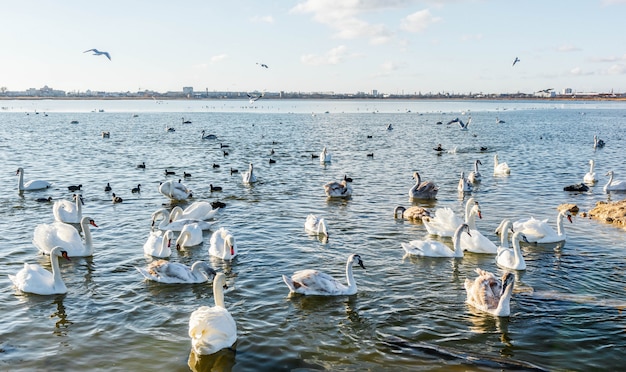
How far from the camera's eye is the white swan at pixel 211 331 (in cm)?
918

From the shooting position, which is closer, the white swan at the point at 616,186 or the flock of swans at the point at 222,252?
the flock of swans at the point at 222,252

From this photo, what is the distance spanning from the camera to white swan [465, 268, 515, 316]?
10703 millimetres

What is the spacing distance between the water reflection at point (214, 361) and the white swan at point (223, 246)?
4.77 metres

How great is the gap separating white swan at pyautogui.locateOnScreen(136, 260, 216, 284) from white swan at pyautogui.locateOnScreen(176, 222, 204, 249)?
2.61 meters

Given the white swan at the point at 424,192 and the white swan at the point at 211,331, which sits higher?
the white swan at the point at 424,192

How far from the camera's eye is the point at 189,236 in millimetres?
15648

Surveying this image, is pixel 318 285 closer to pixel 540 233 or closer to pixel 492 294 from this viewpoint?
pixel 492 294

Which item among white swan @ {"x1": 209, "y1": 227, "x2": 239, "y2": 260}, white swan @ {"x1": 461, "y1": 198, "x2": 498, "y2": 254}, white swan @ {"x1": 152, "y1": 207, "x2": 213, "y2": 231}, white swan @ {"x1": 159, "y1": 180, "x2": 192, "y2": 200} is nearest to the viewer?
white swan @ {"x1": 209, "y1": 227, "x2": 239, "y2": 260}

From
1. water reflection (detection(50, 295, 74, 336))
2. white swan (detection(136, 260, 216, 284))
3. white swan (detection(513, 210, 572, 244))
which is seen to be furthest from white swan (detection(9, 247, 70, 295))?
white swan (detection(513, 210, 572, 244))

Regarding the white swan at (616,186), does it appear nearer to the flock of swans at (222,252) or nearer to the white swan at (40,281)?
the flock of swans at (222,252)

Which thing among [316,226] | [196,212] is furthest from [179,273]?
[196,212]

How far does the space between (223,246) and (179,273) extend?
2095 mm

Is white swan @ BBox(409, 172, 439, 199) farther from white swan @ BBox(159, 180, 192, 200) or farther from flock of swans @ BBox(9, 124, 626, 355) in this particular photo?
white swan @ BBox(159, 180, 192, 200)

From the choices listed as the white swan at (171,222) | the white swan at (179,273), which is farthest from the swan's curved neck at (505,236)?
the white swan at (171,222)
